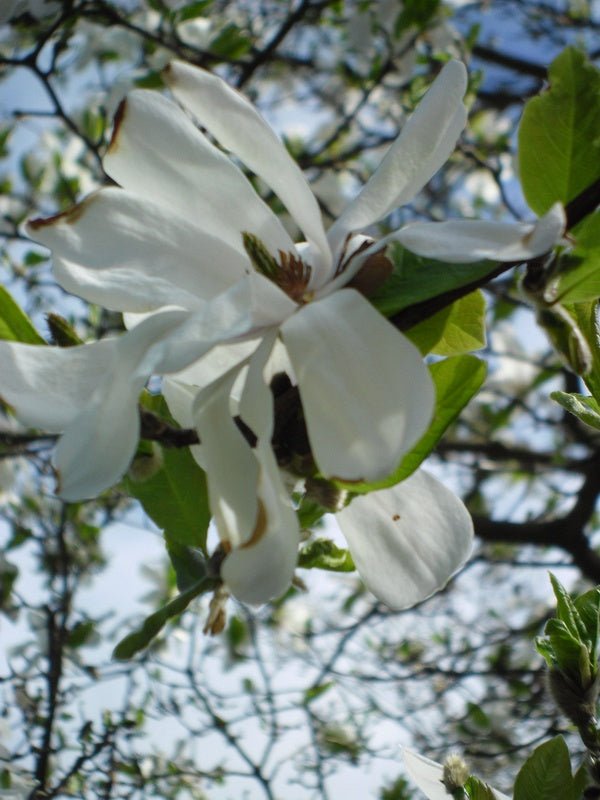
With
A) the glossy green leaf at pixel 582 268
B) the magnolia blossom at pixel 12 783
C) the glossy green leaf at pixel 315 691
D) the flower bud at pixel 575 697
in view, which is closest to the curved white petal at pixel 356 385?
the glossy green leaf at pixel 582 268

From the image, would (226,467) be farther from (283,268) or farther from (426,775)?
(426,775)

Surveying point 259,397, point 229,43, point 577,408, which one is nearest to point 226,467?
point 259,397

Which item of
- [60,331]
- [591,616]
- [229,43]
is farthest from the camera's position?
[229,43]

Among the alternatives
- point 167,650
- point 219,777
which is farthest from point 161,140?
point 167,650

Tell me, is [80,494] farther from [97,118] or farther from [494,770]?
[494,770]

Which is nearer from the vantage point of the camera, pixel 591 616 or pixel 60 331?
pixel 60 331
